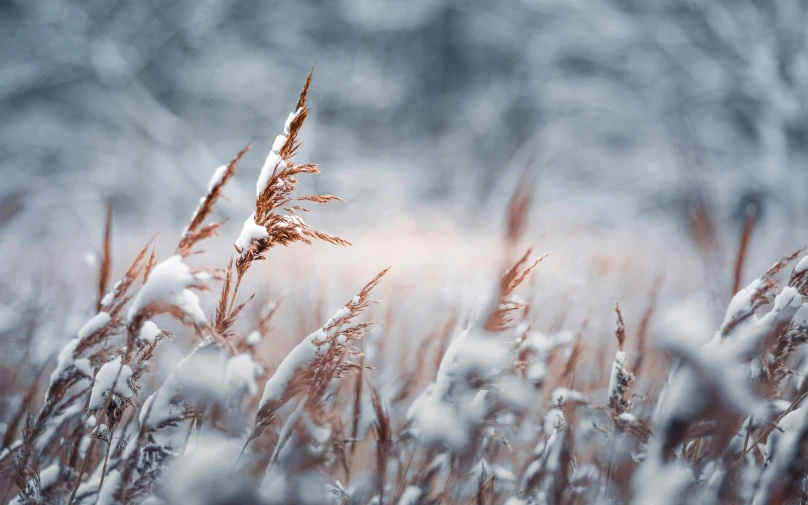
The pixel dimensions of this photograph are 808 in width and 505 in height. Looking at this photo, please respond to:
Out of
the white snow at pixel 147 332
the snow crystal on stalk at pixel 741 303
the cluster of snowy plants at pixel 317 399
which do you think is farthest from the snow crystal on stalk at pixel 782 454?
the white snow at pixel 147 332

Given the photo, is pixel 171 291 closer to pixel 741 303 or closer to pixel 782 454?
pixel 741 303

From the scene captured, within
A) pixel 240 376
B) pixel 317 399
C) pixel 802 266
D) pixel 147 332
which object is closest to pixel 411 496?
pixel 317 399

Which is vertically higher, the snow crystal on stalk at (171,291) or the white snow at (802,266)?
the snow crystal on stalk at (171,291)

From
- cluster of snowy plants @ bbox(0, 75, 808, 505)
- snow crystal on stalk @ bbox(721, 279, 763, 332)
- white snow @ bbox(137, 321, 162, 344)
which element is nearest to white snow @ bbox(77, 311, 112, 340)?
cluster of snowy plants @ bbox(0, 75, 808, 505)

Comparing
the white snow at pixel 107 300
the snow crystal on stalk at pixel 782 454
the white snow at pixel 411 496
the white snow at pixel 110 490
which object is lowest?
the snow crystal on stalk at pixel 782 454

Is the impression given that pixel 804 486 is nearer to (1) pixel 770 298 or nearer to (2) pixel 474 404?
(1) pixel 770 298

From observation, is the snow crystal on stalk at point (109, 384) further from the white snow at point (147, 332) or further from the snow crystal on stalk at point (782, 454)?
the snow crystal on stalk at point (782, 454)

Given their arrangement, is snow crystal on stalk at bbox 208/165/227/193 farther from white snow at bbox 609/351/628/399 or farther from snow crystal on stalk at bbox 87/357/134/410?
white snow at bbox 609/351/628/399
